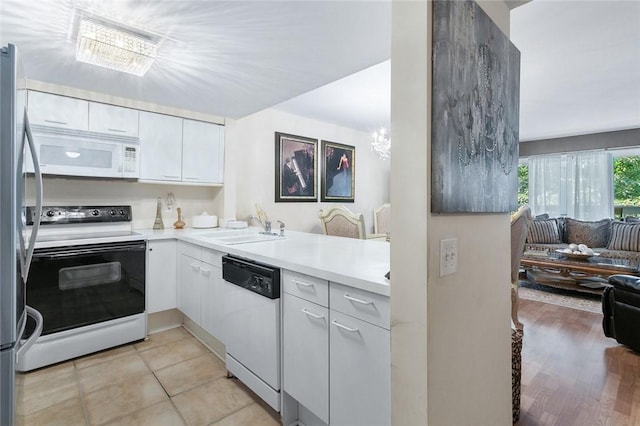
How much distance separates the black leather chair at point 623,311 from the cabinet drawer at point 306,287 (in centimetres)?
262

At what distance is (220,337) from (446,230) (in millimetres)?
1856

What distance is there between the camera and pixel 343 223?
399cm

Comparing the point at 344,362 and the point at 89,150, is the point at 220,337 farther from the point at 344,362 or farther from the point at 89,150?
the point at 89,150

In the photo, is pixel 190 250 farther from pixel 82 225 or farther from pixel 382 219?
pixel 382 219

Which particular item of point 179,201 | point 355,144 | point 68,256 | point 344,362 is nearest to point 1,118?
point 344,362

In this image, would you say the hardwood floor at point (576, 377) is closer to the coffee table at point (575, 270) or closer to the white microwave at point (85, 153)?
the coffee table at point (575, 270)

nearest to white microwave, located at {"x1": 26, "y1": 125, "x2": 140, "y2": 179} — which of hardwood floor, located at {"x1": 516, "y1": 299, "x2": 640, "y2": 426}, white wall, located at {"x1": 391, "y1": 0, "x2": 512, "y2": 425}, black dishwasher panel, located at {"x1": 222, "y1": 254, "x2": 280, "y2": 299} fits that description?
black dishwasher panel, located at {"x1": 222, "y1": 254, "x2": 280, "y2": 299}

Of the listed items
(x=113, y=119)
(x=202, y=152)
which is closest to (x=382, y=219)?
(x=202, y=152)

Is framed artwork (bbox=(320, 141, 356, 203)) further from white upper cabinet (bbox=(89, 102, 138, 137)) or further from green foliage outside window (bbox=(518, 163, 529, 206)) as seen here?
green foliage outside window (bbox=(518, 163, 529, 206))

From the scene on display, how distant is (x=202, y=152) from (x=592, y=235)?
597 cm

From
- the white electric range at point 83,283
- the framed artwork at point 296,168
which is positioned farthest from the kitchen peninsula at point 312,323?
the framed artwork at point 296,168

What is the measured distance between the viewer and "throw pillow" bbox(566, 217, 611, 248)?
5043 millimetres

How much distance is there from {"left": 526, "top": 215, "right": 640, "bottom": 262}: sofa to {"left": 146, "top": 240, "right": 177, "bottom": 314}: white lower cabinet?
4904mm

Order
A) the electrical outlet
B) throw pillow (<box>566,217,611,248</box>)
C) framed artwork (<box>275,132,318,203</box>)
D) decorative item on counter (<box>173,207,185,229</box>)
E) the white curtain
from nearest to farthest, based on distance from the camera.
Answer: the electrical outlet, decorative item on counter (<box>173,207,185,229</box>), framed artwork (<box>275,132,318,203</box>), throw pillow (<box>566,217,611,248</box>), the white curtain
